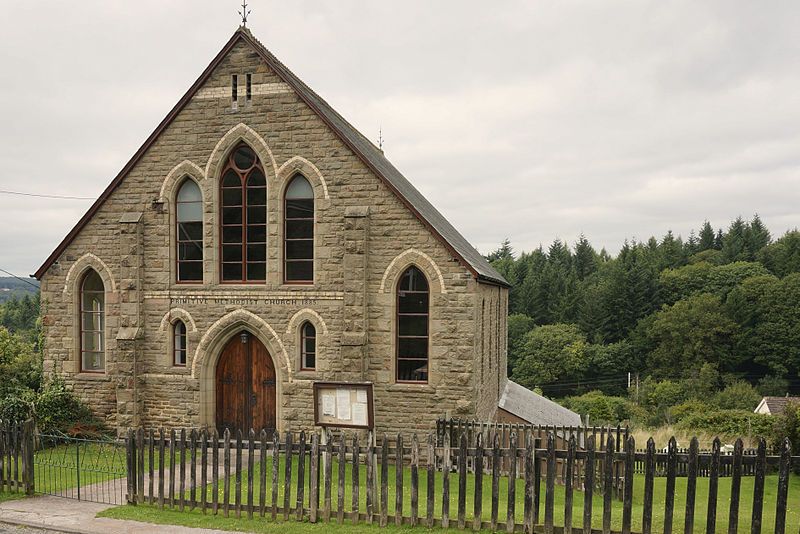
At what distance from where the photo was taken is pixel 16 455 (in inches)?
429

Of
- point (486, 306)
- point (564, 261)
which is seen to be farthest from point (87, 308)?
point (564, 261)

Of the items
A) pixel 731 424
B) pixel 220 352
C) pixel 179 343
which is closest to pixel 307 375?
pixel 220 352

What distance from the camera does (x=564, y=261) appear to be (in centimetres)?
11088

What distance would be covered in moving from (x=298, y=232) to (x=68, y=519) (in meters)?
8.42

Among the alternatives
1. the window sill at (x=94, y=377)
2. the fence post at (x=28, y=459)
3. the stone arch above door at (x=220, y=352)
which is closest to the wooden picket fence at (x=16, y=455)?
the fence post at (x=28, y=459)

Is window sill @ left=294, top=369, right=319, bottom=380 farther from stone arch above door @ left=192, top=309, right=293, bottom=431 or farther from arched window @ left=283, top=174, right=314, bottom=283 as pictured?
arched window @ left=283, top=174, right=314, bottom=283

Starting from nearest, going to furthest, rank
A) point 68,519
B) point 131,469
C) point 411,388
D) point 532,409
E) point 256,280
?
point 68,519, point 131,469, point 411,388, point 256,280, point 532,409

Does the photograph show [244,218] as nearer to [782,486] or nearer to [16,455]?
[16,455]

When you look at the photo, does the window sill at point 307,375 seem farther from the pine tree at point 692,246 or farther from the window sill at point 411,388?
the pine tree at point 692,246

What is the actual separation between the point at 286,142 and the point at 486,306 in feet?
24.9

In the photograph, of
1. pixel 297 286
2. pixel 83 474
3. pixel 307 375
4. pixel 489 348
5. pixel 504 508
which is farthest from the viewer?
pixel 489 348

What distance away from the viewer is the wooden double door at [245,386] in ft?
51.6

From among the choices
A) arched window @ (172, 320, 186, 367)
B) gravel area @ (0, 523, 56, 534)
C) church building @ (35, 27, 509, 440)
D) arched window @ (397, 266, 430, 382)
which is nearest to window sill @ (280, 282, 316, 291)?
church building @ (35, 27, 509, 440)

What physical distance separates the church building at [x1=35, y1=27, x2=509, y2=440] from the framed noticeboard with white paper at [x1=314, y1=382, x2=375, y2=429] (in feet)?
12.3
